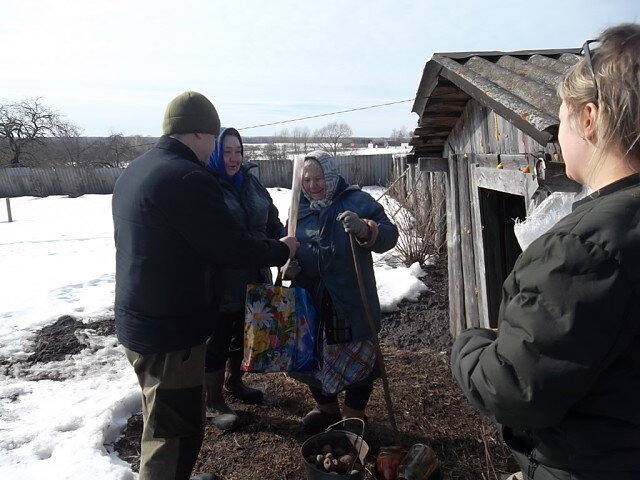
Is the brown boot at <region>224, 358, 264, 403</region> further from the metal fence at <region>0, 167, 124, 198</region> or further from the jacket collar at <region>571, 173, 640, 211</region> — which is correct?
the metal fence at <region>0, 167, 124, 198</region>

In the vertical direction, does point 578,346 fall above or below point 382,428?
above

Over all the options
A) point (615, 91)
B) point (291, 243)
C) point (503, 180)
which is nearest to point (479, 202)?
point (503, 180)

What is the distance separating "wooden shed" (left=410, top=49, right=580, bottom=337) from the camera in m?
2.56

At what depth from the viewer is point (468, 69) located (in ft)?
11.1

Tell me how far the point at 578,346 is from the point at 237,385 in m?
3.30

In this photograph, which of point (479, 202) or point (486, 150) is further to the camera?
point (479, 202)

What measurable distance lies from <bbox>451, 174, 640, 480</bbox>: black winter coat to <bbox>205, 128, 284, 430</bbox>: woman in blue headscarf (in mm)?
2330

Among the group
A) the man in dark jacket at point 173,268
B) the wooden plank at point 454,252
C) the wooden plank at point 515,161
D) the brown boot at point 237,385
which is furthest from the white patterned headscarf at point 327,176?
the wooden plank at point 454,252

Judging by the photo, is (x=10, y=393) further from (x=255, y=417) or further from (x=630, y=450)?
(x=630, y=450)

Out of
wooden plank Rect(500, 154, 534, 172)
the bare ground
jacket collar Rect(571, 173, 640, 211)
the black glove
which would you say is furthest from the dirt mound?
jacket collar Rect(571, 173, 640, 211)

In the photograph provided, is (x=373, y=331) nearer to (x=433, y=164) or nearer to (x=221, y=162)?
(x=221, y=162)

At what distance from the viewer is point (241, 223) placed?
3191 millimetres

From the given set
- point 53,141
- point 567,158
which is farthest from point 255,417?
point 53,141

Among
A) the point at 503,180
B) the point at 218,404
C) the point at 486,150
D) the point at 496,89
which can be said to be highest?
the point at 496,89
